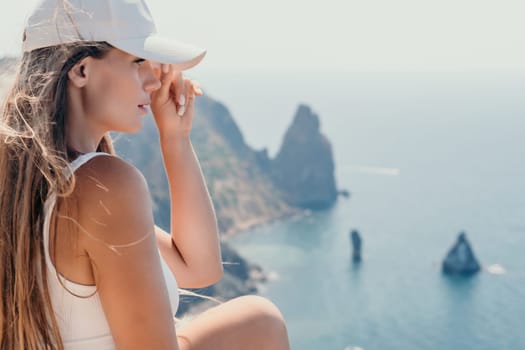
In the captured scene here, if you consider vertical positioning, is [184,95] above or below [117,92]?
below

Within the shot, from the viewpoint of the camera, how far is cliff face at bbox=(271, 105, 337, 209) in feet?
264

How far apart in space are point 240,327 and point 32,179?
612 millimetres

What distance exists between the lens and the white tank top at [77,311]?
1468 millimetres

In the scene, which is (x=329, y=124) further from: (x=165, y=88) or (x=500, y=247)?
(x=165, y=88)

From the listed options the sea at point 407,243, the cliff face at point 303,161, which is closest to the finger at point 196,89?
the sea at point 407,243

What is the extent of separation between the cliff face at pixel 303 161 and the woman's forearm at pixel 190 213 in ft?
255

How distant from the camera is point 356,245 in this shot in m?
56.0

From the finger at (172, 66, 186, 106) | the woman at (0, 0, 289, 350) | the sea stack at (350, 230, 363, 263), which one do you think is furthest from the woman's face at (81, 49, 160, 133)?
the sea stack at (350, 230, 363, 263)

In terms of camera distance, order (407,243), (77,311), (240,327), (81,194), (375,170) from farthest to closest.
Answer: (375,170) → (407,243) → (240,327) → (77,311) → (81,194)

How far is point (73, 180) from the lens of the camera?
4.60 ft

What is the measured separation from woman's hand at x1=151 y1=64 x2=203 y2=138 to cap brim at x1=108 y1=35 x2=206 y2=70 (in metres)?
0.42

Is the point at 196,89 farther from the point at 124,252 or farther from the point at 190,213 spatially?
the point at 124,252

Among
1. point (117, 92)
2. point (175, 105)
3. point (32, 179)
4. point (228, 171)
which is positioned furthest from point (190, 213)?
point (228, 171)

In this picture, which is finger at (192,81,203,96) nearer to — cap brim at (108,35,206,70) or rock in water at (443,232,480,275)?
cap brim at (108,35,206,70)
